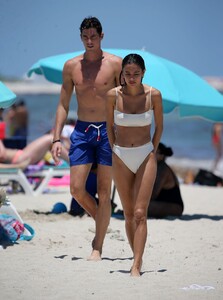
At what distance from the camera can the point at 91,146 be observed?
19.8ft

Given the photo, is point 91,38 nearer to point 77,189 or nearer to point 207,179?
point 77,189

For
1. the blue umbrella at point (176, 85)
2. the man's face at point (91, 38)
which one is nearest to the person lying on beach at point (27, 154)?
the blue umbrella at point (176, 85)

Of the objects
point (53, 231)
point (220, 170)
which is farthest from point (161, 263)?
point (220, 170)

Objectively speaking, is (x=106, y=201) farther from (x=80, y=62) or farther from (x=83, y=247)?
(x=80, y=62)

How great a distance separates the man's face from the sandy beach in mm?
1819

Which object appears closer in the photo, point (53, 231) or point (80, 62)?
point (80, 62)

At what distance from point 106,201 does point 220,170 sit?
13.9 m

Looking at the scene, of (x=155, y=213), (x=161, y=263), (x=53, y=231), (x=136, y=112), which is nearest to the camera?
(x=136, y=112)

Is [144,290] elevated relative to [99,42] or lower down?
lower down

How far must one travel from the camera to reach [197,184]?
13.2m

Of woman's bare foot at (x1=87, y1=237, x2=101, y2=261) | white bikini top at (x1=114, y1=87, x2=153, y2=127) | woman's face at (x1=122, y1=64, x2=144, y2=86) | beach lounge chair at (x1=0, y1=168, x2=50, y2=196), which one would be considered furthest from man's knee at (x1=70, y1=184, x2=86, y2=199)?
beach lounge chair at (x1=0, y1=168, x2=50, y2=196)

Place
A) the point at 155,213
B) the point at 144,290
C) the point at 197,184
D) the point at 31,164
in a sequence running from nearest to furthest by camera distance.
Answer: the point at 144,290 → the point at 155,213 → the point at 31,164 → the point at 197,184

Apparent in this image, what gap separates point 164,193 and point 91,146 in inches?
105

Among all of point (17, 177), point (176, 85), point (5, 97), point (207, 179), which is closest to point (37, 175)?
point (17, 177)
